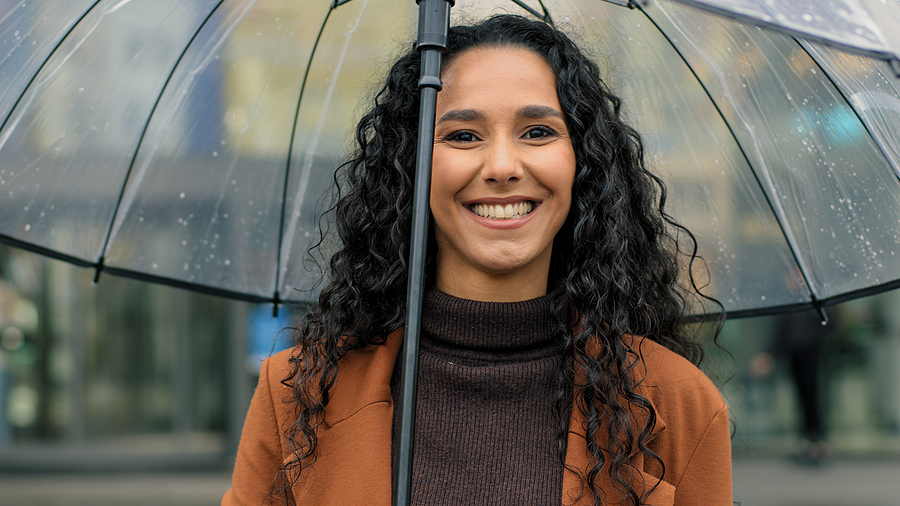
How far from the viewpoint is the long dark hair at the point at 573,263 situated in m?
1.83

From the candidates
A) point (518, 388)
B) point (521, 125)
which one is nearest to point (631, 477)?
point (518, 388)

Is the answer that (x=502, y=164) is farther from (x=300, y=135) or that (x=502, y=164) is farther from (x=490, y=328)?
(x=300, y=135)

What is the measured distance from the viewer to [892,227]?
85.8 inches

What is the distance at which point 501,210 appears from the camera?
1767 millimetres

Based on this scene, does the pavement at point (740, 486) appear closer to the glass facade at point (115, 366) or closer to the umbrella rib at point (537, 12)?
the glass facade at point (115, 366)

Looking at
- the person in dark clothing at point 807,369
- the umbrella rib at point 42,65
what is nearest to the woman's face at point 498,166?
the umbrella rib at point 42,65

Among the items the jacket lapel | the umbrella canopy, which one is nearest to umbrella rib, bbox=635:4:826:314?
the umbrella canopy

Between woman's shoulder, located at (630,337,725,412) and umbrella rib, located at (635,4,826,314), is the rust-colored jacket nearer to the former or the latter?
woman's shoulder, located at (630,337,725,412)

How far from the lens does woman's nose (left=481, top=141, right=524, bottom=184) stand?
173 centimetres

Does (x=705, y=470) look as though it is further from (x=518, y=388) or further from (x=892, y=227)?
(x=892, y=227)

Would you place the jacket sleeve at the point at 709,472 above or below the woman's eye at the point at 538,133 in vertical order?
below

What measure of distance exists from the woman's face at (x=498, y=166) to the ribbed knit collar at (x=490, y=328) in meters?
0.05

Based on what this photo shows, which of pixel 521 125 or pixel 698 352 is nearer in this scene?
pixel 521 125

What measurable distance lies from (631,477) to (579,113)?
0.86m
